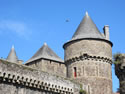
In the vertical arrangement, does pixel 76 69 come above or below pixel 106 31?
below

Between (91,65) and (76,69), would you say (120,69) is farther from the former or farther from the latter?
(76,69)

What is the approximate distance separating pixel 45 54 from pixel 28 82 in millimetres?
10465

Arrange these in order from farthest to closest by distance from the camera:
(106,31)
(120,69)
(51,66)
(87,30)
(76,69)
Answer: (51,66) → (106,31) → (87,30) → (76,69) → (120,69)

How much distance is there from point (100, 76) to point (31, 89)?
286 inches

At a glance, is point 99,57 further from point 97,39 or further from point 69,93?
point 69,93

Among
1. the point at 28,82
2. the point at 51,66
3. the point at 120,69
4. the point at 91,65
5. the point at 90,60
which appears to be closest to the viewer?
the point at 120,69

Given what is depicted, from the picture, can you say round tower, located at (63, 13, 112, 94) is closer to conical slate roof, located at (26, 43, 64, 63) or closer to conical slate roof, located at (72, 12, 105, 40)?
conical slate roof, located at (72, 12, 105, 40)

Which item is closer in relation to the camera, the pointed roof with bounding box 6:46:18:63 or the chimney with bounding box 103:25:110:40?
the chimney with bounding box 103:25:110:40

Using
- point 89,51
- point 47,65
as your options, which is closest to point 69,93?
point 89,51

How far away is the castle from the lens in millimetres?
17500

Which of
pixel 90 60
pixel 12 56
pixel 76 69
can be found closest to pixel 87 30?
pixel 90 60

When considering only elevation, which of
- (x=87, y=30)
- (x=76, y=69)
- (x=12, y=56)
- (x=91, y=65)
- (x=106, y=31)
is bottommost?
(x=76, y=69)

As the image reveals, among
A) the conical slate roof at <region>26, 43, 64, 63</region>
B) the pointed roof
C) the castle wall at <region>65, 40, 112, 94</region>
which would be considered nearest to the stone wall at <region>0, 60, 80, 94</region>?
the castle wall at <region>65, 40, 112, 94</region>

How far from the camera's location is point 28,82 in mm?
17391
